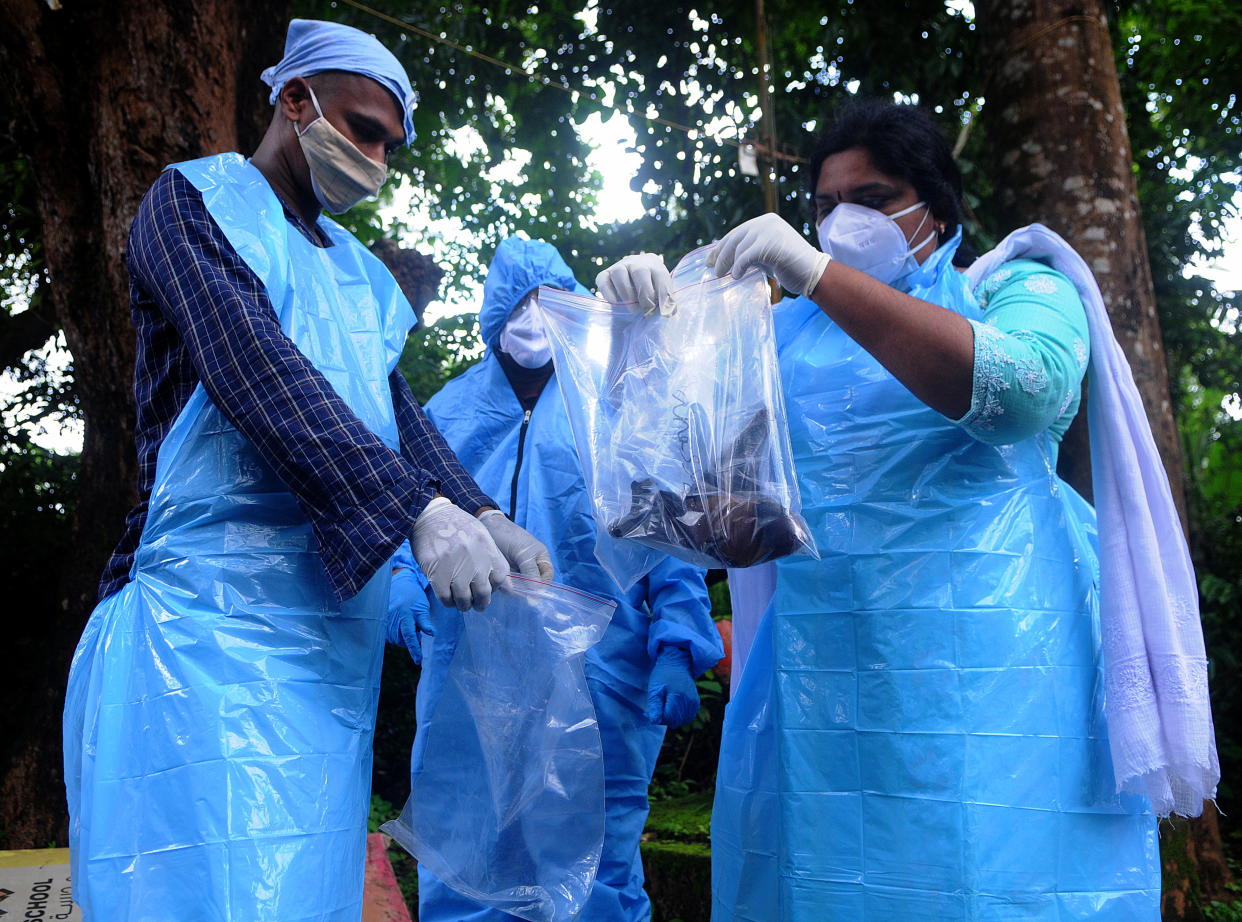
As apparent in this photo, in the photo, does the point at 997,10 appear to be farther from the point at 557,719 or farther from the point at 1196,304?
the point at 1196,304

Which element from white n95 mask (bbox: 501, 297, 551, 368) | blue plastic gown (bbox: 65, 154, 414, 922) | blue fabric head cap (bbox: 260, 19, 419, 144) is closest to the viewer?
blue plastic gown (bbox: 65, 154, 414, 922)

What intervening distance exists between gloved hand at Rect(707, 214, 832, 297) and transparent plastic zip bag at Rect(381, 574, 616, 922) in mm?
592

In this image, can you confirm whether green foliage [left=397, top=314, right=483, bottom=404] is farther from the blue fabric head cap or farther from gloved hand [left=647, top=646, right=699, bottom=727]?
the blue fabric head cap

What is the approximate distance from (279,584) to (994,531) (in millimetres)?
1081

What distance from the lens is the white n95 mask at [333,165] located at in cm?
188

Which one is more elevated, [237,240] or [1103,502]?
[237,240]

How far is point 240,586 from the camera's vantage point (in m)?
1.50

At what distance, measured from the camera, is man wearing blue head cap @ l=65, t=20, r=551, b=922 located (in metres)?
1.40

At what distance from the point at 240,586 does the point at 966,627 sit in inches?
42.0

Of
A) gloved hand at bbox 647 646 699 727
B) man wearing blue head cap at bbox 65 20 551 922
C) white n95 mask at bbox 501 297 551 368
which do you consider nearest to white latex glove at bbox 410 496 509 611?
man wearing blue head cap at bbox 65 20 551 922

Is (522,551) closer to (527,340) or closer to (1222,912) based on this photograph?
(527,340)

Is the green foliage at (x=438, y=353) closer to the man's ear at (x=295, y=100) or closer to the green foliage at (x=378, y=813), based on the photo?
the green foliage at (x=378, y=813)

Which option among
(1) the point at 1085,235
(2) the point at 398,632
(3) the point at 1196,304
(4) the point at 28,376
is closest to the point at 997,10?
(1) the point at 1085,235

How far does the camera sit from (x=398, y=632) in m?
2.73
